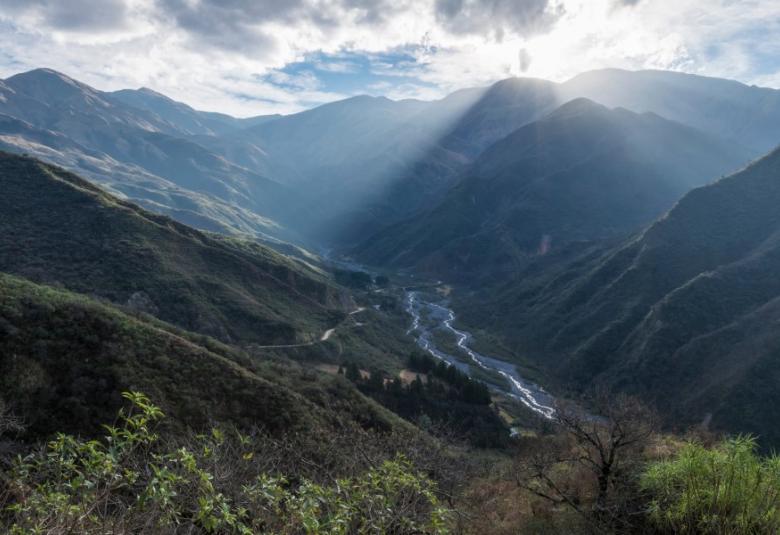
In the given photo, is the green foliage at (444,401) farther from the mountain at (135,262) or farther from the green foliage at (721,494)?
the green foliage at (721,494)

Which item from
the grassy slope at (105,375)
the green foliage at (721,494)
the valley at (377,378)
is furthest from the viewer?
the grassy slope at (105,375)

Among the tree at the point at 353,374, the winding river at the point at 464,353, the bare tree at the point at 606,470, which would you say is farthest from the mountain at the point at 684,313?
the bare tree at the point at 606,470

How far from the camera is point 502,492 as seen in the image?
2066 cm

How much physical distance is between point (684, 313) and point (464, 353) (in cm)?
4689

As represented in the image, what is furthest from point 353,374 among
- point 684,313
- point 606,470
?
point 684,313

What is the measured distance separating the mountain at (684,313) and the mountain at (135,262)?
189 feet

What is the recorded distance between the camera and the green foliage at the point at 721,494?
9125 mm

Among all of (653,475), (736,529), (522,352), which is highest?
(736,529)

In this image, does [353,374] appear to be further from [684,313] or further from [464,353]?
[684,313]

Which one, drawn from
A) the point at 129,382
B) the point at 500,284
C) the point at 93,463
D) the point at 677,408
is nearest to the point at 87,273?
the point at 129,382

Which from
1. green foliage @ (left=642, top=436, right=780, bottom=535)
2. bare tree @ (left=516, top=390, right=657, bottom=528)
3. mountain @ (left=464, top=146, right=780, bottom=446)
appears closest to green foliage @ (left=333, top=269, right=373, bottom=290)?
mountain @ (left=464, top=146, right=780, bottom=446)

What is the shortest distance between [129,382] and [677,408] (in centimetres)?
7765

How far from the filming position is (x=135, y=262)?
74125 mm

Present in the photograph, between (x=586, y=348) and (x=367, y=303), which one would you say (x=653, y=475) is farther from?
(x=367, y=303)
